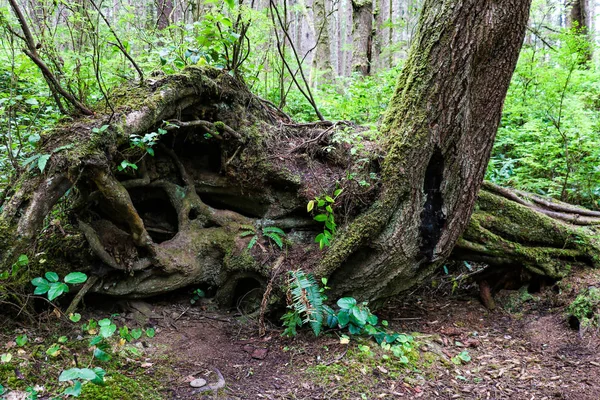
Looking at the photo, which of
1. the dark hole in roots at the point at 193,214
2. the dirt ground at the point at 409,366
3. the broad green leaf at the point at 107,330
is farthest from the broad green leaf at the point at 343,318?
the broad green leaf at the point at 107,330

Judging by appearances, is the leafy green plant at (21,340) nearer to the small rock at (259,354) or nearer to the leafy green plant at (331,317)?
the small rock at (259,354)

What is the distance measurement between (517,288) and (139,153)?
15.6 feet

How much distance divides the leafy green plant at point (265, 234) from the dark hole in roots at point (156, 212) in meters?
0.83

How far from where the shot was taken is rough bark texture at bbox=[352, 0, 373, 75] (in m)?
11.1

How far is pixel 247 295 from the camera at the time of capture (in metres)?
4.29

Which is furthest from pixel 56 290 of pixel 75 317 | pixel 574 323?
pixel 574 323

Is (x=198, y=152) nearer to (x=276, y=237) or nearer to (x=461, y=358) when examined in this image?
(x=276, y=237)

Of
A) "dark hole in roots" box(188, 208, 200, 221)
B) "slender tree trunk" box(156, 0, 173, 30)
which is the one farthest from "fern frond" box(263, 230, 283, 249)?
"slender tree trunk" box(156, 0, 173, 30)

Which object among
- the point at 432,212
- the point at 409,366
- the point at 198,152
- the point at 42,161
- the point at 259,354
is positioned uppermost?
the point at 42,161

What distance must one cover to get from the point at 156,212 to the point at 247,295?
1394 millimetres

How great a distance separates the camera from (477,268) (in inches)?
203

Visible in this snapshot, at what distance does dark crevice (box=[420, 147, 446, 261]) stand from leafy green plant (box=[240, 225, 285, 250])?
147cm

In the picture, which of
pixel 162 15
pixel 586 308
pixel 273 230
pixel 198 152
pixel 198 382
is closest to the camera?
pixel 198 382

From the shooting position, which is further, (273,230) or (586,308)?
(273,230)
